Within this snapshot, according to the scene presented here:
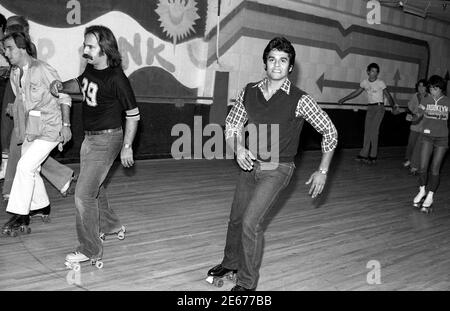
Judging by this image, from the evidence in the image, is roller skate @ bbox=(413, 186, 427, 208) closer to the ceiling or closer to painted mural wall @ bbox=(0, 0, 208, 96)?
painted mural wall @ bbox=(0, 0, 208, 96)

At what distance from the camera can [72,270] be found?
320cm

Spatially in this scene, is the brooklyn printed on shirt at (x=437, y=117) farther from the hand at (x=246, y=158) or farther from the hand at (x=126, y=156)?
the hand at (x=126, y=156)

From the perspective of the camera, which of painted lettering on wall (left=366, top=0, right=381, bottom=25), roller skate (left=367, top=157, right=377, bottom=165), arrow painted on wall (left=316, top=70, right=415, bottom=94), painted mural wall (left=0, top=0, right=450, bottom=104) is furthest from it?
painted lettering on wall (left=366, top=0, right=381, bottom=25)

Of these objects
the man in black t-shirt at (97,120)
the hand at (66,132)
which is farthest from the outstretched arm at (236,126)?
the hand at (66,132)

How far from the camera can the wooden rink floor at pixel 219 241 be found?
10.5 ft

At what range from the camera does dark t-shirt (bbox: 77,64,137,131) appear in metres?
3.12

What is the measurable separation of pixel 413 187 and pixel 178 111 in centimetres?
319

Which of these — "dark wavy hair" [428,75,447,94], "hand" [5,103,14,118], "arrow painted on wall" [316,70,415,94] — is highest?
"dark wavy hair" [428,75,447,94]

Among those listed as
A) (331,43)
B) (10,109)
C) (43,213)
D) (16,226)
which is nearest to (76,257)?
(16,226)

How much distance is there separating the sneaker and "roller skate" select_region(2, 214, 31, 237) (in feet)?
2.28

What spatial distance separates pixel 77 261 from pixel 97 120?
2.65 ft

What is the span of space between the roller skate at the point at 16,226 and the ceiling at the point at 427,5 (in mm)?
8662

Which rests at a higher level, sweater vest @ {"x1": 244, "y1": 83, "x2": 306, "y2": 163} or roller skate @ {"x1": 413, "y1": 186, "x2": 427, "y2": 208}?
sweater vest @ {"x1": 244, "y1": 83, "x2": 306, "y2": 163}

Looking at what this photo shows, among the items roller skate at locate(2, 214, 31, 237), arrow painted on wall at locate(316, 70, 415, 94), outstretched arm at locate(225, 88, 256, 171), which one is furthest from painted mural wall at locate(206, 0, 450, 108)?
outstretched arm at locate(225, 88, 256, 171)
